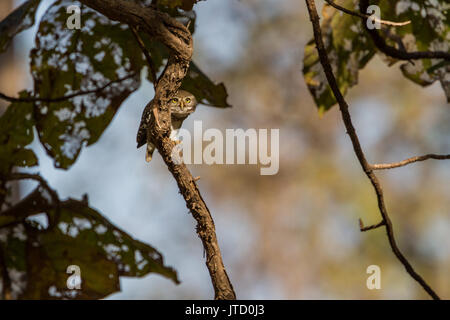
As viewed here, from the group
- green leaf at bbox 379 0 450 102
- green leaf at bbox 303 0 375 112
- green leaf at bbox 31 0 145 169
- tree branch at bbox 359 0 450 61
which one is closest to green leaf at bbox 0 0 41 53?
green leaf at bbox 31 0 145 169

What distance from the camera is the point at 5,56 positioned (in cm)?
333

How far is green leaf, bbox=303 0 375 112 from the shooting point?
6.47 ft

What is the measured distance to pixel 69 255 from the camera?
6.58 ft

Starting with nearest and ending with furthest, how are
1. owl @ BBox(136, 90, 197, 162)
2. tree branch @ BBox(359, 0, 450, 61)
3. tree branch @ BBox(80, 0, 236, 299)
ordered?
1. tree branch @ BBox(80, 0, 236, 299)
2. owl @ BBox(136, 90, 197, 162)
3. tree branch @ BBox(359, 0, 450, 61)

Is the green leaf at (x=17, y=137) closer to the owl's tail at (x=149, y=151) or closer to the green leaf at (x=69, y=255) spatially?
the green leaf at (x=69, y=255)

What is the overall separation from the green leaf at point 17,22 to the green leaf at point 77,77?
110mm

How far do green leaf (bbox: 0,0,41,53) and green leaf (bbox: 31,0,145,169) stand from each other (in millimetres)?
110

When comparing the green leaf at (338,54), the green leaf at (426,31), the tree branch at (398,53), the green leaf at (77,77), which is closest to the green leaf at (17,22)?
the green leaf at (77,77)

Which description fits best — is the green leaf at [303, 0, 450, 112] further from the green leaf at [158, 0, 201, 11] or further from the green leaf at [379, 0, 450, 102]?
the green leaf at [158, 0, 201, 11]

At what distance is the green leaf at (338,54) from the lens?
197cm

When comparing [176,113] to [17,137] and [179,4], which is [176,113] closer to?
[179,4]

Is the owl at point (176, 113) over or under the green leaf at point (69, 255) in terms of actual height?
over

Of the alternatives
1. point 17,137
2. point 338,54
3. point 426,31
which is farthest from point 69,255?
point 426,31

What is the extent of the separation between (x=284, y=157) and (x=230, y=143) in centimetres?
571
